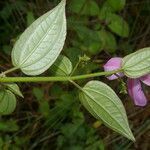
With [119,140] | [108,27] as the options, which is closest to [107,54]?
[108,27]

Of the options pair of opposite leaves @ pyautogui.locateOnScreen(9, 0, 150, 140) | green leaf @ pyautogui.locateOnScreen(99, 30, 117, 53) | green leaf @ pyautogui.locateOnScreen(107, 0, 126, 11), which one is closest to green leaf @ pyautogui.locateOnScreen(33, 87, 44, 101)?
green leaf @ pyautogui.locateOnScreen(99, 30, 117, 53)

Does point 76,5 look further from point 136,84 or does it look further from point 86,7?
point 136,84

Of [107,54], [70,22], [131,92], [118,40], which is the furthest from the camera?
[118,40]

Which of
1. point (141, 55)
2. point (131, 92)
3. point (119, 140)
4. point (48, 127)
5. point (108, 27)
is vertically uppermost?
point (141, 55)

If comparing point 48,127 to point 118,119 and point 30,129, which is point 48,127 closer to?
point 30,129

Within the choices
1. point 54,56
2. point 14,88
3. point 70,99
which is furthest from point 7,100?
point 70,99

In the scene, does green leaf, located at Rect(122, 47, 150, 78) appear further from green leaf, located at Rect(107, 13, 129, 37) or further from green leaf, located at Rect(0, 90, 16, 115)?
green leaf, located at Rect(107, 13, 129, 37)
